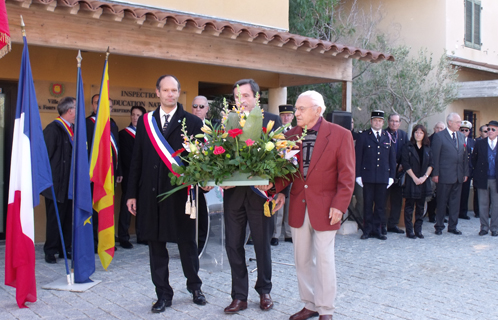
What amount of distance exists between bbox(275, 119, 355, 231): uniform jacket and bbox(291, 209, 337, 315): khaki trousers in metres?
0.10

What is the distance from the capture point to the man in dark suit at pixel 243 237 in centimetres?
467

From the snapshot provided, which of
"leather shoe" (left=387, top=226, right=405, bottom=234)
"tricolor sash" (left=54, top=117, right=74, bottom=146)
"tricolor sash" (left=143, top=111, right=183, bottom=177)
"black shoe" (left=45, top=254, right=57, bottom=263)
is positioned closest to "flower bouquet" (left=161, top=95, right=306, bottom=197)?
"tricolor sash" (left=143, top=111, right=183, bottom=177)

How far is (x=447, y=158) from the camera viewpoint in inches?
367

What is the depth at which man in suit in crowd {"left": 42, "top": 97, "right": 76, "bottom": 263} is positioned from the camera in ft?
22.2

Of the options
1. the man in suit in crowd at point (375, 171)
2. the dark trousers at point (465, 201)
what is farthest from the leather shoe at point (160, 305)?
the dark trousers at point (465, 201)

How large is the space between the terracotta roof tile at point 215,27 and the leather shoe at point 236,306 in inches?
146

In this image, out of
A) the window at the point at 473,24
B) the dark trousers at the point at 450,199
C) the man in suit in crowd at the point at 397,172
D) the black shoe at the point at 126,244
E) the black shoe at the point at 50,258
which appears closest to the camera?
the black shoe at the point at 50,258

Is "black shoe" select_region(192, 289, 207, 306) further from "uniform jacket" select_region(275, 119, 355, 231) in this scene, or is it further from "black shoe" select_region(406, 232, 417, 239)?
"black shoe" select_region(406, 232, 417, 239)

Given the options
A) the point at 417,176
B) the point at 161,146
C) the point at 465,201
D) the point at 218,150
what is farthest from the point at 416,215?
the point at 218,150

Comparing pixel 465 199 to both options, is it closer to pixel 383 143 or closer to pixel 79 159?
pixel 383 143

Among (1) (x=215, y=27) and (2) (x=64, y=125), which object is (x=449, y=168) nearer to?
(1) (x=215, y=27)

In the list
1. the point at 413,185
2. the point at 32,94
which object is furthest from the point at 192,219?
the point at 413,185

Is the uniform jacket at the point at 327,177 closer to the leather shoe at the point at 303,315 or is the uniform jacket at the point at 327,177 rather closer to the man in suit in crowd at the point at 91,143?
the leather shoe at the point at 303,315

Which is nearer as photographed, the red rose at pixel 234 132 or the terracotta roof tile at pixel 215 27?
the red rose at pixel 234 132
